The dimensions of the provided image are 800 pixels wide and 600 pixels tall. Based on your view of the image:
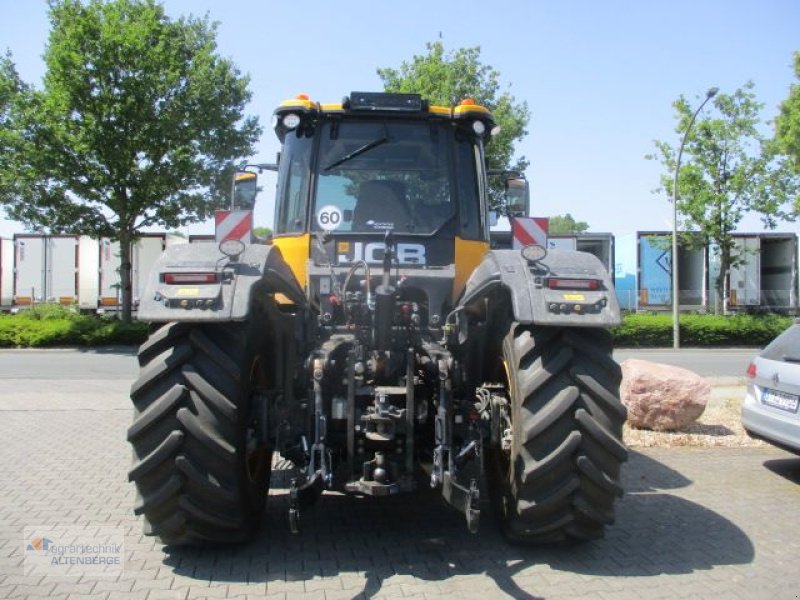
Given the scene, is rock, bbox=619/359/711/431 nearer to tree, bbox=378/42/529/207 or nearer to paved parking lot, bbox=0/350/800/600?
paved parking lot, bbox=0/350/800/600

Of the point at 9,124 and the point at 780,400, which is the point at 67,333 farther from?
the point at 780,400

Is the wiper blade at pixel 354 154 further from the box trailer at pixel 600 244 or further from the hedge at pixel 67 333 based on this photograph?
the box trailer at pixel 600 244

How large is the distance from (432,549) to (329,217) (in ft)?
8.20

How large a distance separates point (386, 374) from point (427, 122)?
7.03 ft

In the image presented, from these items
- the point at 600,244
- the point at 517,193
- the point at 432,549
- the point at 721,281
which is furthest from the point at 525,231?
the point at 721,281

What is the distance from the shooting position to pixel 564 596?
3.68 metres

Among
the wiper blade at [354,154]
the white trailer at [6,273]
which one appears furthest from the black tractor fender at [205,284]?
the white trailer at [6,273]

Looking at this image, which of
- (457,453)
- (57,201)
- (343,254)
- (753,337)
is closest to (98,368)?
(57,201)

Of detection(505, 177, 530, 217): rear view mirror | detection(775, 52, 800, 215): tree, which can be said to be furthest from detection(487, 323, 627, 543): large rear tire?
detection(775, 52, 800, 215): tree

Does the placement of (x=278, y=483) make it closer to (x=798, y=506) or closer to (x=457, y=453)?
(x=457, y=453)

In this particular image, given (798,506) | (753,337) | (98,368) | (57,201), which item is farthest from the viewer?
(753,337)

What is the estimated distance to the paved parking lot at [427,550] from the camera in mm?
3775

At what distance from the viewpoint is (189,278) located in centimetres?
395

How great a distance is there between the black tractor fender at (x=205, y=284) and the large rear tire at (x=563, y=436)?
5.30 ft
